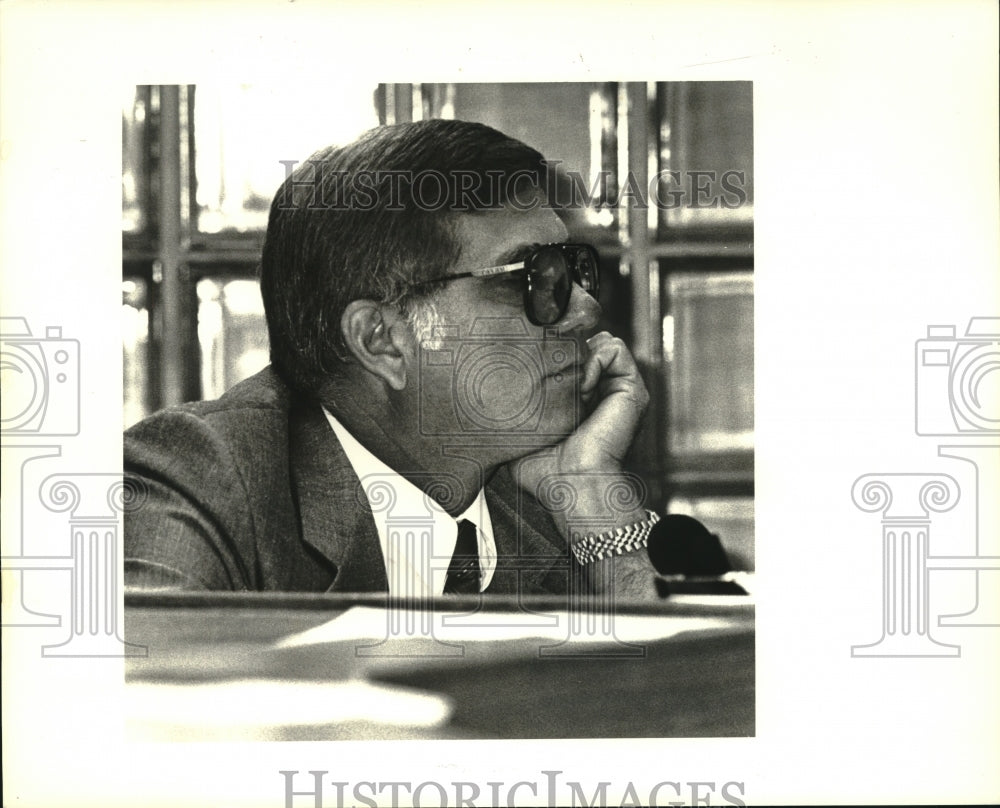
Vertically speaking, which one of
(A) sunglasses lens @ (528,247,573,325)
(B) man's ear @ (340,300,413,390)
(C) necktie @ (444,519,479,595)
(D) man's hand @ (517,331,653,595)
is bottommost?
(C) necktie @ (444,519,479,595)

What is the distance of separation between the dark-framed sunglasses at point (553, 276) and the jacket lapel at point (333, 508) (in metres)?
0.36

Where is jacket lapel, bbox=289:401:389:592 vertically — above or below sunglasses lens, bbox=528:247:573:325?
below

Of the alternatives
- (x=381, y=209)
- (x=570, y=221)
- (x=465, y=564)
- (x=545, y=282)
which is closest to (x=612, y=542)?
(x=465, y=564)

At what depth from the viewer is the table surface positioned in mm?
2109

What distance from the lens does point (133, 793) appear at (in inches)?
82.8

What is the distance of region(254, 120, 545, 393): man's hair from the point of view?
212 cm

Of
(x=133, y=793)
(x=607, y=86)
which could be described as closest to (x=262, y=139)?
(x=607, y=86)

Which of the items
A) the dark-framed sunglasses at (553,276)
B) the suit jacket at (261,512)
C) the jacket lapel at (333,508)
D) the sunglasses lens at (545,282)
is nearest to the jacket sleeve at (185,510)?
the suit jacket at (261,512)

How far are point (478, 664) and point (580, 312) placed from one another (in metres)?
0.69

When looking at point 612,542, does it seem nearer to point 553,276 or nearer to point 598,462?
point 598,462

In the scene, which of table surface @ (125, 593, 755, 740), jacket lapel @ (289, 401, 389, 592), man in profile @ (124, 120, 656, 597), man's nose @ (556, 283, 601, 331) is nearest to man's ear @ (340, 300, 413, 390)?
man in profile @ (124, 120, 656, 597)

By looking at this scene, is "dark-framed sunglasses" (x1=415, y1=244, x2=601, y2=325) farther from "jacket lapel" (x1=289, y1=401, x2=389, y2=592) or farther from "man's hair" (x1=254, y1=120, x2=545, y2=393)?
"jacket lapel" (x1=289, y1=401, x2=389, y2=592)

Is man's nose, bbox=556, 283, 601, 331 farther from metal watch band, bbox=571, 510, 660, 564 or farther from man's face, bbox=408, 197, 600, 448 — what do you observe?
metal watch band, bbox=571, 510, 660, 564

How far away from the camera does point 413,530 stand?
2.13 meters
